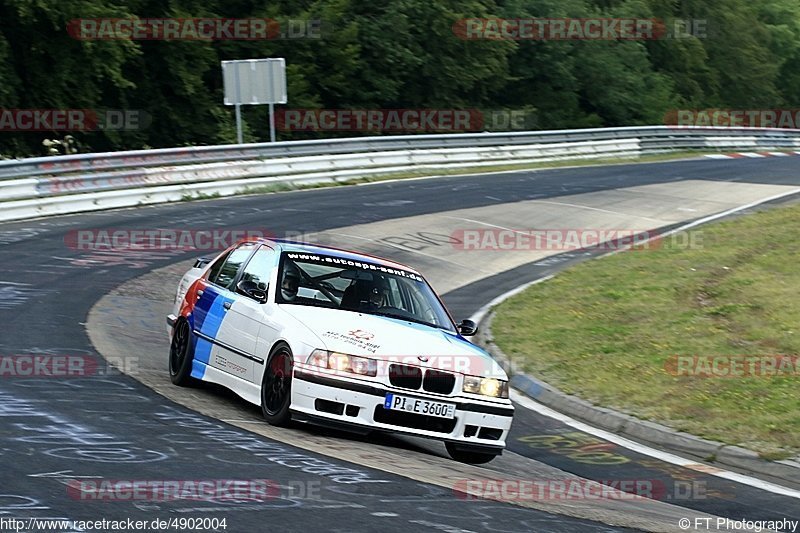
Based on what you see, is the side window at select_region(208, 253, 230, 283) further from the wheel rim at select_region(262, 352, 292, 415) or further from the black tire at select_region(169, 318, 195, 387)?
the wheel rim at select_region(262, 352, 292, 415)

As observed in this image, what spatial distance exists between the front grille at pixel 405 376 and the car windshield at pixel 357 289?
3.35 feet

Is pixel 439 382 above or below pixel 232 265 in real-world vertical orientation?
below

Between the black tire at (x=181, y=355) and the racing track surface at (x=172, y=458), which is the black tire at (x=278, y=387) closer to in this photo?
the racing track surface at (x=172, y=458)

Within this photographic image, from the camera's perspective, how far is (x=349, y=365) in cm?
873

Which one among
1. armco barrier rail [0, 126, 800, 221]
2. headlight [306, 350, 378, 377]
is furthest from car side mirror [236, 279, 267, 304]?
armco barrier rail [0, 126, 800, 221]

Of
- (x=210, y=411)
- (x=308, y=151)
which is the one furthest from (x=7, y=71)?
(x=210, y=411)

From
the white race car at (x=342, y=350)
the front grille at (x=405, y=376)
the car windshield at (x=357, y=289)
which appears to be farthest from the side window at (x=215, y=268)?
the front grille at (x=405, y=376)

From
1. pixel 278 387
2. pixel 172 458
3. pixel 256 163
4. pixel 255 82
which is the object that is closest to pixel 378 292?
pixel 278 387

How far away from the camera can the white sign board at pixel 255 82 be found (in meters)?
30.9

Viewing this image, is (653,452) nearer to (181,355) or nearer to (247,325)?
(247,325)

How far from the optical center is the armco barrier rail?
2248cm

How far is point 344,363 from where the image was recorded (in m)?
8.74

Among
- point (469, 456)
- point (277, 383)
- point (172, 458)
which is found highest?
point (277, 383)

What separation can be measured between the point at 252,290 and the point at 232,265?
39.5 inches
